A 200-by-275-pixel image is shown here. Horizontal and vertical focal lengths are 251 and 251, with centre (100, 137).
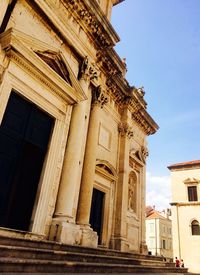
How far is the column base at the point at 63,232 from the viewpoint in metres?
6.41

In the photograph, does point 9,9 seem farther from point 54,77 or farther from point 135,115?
point 135,115

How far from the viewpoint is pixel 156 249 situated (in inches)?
1764

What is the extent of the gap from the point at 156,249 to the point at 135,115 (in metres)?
38.6

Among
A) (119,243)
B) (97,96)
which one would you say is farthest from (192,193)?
(97,96)

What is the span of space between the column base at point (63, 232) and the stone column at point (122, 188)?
3.77 meters

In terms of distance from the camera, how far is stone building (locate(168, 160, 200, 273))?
2393 cm

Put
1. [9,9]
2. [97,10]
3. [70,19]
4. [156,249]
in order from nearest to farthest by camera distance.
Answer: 1. [9,9]
2. [70,19]
3. [97,10]
4. [156,249]

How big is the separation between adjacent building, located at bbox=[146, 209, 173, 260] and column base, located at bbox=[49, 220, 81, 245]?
4284 cm

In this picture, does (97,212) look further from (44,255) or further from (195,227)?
(195,227)

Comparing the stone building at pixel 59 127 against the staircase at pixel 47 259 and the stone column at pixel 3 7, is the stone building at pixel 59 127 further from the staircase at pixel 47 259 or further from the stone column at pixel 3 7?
the staircase at pixel 47 259

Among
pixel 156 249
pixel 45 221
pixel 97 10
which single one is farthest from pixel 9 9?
pixel 156 249

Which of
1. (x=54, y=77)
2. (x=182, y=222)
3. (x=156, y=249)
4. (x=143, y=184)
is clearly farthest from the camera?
(x=156, y=249)

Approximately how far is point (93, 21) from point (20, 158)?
5.91 meters

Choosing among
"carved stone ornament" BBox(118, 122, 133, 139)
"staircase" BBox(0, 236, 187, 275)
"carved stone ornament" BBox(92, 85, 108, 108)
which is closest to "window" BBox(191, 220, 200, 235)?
"carved stone ornament" BBox(118, 122, 133, 139)
